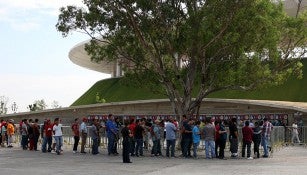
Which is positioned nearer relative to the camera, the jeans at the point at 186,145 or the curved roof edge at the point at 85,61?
the jeans at the point at 186,145

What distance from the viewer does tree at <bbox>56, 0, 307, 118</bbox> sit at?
22.9 meters

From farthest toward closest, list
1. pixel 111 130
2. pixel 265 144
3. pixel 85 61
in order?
1. pixel 85 61
2. pixel 111 130
3. pixel 265 144

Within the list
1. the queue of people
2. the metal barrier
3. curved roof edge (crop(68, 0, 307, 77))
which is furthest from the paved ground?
curved roof edge (crop(68, 0, 307, 77))

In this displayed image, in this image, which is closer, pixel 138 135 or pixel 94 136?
pixel 138 135

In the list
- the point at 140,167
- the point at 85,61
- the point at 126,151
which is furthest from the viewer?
the point at 85,61

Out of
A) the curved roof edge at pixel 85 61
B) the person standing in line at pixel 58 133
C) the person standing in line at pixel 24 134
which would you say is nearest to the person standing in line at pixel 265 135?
the person standing in line at pixel 58 133

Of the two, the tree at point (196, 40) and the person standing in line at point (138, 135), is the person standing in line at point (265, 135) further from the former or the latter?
the person standing in line at point (138, 135)

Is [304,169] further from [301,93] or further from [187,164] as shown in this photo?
[301,93]

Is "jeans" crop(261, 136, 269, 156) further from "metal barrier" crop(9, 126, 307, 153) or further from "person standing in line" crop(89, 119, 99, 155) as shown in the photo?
"person standing in line" crop(89, 119, 99, 155)

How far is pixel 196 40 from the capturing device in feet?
74.3

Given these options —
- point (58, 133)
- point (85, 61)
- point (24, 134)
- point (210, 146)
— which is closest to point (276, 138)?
point (210, 146)

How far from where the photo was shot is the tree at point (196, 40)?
75.1 ft

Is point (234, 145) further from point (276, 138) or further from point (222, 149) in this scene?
point (276, 138)

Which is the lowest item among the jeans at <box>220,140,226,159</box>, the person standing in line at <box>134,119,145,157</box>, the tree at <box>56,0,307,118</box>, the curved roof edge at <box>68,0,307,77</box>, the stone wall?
the jeans at <box>220,140,226,159</box>
